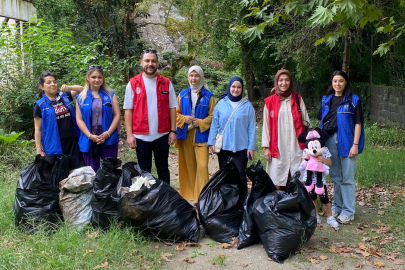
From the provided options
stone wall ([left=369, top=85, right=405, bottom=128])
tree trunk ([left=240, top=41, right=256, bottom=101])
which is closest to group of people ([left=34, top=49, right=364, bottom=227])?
stone wall ([left=369, top=85, right=405, bottom=128])

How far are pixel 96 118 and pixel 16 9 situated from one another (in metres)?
6.25

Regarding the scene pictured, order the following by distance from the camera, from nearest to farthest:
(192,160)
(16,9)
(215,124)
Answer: (215,124)
(192,160)
(16,9)

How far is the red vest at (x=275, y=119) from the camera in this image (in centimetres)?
447

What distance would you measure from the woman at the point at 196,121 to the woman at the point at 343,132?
4.72ft

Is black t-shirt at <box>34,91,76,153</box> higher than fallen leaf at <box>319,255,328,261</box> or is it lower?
higher

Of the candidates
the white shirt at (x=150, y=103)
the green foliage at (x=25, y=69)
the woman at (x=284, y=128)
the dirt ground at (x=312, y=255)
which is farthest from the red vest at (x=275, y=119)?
the green foliage at (x=25, y=69)

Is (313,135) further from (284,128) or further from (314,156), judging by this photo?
(284,128)

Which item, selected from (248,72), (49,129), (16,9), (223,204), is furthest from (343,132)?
(248,72)

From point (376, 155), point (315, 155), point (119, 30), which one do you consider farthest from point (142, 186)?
point (119, 30)

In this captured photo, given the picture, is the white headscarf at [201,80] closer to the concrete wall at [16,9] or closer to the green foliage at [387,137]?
the green foliage at [387,137]

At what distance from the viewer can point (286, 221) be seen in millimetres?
3668

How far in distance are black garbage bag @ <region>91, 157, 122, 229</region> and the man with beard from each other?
2.33 ft

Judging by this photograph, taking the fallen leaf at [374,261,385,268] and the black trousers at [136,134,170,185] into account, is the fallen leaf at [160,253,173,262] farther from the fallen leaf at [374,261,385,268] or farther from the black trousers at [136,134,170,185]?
the fallen leaf at [374,261,385,268]

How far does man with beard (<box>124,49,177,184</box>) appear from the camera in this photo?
4.61 metres
